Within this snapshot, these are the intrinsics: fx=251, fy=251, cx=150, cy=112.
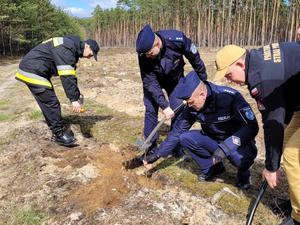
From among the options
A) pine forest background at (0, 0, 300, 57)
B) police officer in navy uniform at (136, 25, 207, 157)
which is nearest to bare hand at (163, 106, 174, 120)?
police officer in navy uniform at (136, 25, 207, 157)

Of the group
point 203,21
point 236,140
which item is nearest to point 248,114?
point 236,140

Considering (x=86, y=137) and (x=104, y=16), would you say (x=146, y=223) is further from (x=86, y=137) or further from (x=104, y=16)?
(x=104, y=16)

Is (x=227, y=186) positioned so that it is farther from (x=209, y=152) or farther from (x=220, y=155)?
(x=220, y=155)

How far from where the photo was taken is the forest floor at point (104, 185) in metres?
2.64

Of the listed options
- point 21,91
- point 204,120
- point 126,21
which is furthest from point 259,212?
point 126,21

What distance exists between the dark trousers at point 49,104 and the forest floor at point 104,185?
1.21ft

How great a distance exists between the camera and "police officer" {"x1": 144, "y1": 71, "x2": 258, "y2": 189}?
106 inches

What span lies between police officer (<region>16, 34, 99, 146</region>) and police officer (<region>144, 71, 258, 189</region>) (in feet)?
5.99

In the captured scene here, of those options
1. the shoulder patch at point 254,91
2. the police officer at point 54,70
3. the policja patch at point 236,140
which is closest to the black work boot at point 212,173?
the policja patch at point 236,140

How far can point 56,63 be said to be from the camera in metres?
4.10

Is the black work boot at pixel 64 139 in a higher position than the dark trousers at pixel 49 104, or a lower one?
lower

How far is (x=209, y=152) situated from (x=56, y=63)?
279 cm

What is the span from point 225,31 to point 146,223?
1149 inches

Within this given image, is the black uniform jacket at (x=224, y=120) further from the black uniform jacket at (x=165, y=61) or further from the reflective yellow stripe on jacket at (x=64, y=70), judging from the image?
the reflective yellow stripe on jacket at (x=64, y=70)
